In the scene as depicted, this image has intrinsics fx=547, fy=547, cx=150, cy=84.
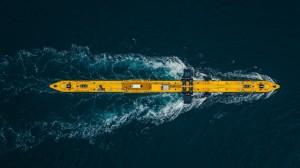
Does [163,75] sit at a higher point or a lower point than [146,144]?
higher

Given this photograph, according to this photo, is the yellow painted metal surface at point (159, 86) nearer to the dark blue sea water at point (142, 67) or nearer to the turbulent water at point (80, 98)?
the turbulent water at point (80, 98)

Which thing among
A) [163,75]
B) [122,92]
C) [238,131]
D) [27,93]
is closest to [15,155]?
[27,93]

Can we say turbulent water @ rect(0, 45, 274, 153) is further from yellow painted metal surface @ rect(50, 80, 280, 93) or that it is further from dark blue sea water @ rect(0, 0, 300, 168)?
yellow painted metal surface @ rect(50, 80, 280, 93)

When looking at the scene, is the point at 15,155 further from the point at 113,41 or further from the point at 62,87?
the point at 113,41

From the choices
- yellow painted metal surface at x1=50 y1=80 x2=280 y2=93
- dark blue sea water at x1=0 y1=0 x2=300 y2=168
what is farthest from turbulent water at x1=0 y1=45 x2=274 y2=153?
yellow painted metal surface at x1=50 y1=80 x2=280 y2=93

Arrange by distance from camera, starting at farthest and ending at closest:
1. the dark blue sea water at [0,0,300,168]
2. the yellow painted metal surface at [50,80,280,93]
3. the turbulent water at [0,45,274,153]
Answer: the yellow painted metal surface at [50,80,280,93] → the turbulent water at [0,45,274,153] → the dark blue sea water at [0,0,300,168]

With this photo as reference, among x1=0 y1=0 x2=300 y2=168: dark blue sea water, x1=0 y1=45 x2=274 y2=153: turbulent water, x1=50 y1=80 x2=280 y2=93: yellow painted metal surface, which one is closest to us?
x1=0 y1=0 x2=300 y2=168: dark blue sea water
